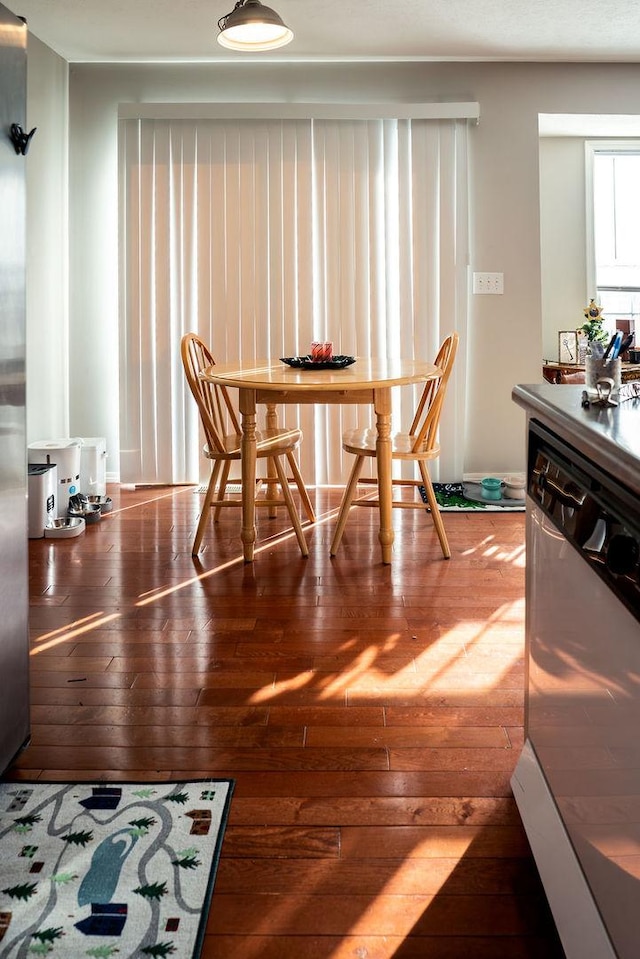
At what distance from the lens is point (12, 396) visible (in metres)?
1.84

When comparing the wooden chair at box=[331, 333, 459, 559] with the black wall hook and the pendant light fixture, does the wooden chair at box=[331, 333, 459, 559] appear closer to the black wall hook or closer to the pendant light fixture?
the pendant light fixture

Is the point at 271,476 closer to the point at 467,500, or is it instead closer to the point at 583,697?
the point at 467,500

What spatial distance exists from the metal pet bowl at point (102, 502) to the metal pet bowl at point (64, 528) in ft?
0.94

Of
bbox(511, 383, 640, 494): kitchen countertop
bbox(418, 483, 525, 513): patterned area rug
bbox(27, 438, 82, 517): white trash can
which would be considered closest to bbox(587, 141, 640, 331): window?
bbox(418, 483, 525, 513): patterned area rug

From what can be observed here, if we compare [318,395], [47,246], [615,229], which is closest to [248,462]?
[318,395]

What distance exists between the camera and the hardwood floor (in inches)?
57.6

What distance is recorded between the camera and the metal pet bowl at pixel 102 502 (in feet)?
14.8

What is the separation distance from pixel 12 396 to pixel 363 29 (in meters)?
3.53

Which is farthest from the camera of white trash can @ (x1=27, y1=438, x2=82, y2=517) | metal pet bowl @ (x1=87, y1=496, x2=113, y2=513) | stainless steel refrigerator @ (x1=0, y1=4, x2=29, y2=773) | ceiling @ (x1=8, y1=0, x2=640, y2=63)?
metal pet bowl @ (x1=87, y1=496, x2=113, y2=513)

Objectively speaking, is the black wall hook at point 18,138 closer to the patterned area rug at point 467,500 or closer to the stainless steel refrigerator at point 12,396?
the stainless steel refrigerator at point 12,396

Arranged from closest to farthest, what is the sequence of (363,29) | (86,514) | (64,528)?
(64,528) < (86,514) < (363,29)

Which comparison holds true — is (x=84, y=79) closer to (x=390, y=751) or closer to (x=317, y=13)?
(x=317, y=13)

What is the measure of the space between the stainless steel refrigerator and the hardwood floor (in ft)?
0.66

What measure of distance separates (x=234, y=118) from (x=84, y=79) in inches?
36.3
